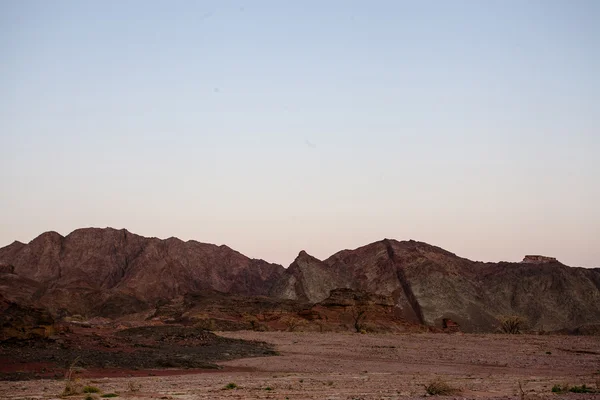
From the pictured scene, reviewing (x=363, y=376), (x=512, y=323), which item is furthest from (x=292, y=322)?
(x=363, y=376)

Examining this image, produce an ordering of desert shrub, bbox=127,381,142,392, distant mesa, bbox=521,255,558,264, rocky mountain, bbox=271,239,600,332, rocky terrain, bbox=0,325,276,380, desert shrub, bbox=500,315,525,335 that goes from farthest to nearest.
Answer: distant mesa, bbox=521,255,558,264, rocky mountain, bbox=271,239,600,332, desert shrub, bbox=500,315,525,335, rocky terrain, bbox=0,325,276,380, desert shrub, bbox=127,381,142,392

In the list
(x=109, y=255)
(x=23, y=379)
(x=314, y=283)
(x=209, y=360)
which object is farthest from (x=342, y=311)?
(x=109, y=255)

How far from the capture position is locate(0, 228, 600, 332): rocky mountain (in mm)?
120062

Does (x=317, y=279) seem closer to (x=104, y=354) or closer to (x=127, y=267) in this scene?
(x=127, y=267)

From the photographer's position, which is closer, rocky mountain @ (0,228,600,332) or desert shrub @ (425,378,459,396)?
desert shrub @ (425,378,459,396)

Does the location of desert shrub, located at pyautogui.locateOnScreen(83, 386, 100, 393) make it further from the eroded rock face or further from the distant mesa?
the distant mesa

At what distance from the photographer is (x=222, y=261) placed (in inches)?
6845

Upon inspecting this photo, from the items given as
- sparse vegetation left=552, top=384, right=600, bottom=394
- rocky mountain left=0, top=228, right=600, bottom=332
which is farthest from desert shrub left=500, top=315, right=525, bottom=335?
sparse vegetation left=552, top=384, right=600, bottom=394

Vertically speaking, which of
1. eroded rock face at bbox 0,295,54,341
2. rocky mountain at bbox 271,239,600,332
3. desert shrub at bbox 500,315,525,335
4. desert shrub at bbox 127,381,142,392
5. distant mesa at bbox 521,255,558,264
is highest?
distant mesa at bbox 521,255,558,264

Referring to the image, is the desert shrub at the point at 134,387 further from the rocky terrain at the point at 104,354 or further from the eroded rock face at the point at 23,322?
the eroded rock face at the point at 23,322

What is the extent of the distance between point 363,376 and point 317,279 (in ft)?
343

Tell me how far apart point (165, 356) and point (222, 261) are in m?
139

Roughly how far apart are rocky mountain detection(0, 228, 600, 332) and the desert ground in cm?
6425

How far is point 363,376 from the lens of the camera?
27562 millimetres
